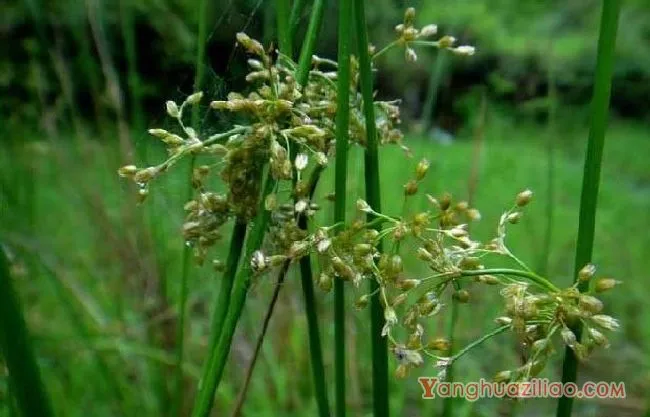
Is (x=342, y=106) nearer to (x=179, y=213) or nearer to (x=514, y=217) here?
(x=514, y=217)

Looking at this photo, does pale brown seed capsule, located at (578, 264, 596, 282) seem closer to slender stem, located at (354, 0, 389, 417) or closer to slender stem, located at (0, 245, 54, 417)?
slender stem, located at (354, 0, 389, 417)

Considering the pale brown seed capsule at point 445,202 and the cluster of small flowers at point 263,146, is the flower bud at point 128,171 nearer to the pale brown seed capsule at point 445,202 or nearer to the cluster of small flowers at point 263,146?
the cluster of small flowers at point 263,146

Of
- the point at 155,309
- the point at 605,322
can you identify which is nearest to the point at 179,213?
the point at 155,309

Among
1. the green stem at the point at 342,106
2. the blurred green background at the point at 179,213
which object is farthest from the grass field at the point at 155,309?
the green stem at the point at 342,106

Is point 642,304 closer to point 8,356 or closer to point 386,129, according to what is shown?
point 386,129

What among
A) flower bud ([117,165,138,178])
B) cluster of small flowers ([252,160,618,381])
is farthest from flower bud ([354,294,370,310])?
flower bud ([117,165,138,178])

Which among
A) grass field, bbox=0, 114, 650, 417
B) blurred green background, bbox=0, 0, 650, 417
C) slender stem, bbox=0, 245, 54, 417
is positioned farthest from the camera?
grass field, bbox=0, 114, 650, 417

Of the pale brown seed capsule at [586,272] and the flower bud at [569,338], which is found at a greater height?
the pale brown seed capsule at [586,272]
